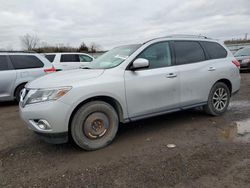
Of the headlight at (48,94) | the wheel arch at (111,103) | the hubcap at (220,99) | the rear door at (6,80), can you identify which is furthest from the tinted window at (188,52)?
the rear door at (6,80)

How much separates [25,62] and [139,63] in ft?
16.8

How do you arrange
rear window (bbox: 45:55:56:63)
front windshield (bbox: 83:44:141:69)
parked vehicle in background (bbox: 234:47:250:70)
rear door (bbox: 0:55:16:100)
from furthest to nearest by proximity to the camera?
1. parked vehicle in background (bbox: 234:47:250:70)
2. rear window (bbox: 45:55:56:63)
3. rear door (bbox: 0:55:16:100)
4. front windshield (bbox: 83:44:141:69)

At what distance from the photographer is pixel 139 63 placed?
145 inches

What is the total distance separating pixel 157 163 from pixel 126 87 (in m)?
1.30

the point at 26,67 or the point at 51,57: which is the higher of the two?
the point at 51,57

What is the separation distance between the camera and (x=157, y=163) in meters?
3.05

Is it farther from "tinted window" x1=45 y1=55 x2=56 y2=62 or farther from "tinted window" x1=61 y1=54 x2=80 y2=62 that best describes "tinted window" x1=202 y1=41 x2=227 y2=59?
"tinted window" x1=45 y1=55 x2=56 y2=62

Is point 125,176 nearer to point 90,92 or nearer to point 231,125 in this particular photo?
point 90,92

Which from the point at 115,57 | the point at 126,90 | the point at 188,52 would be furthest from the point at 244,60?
the point at 126,90

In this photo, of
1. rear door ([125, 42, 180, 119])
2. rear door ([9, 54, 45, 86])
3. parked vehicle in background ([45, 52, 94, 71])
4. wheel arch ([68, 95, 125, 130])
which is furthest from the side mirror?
parked vehicle in background ([45, 52, 94, 71])

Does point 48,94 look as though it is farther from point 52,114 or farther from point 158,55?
point 158,55

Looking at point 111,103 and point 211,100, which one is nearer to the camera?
point 111,103

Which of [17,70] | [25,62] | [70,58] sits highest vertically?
[70,58]

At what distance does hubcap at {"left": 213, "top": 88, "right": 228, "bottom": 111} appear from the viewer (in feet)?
16.4
